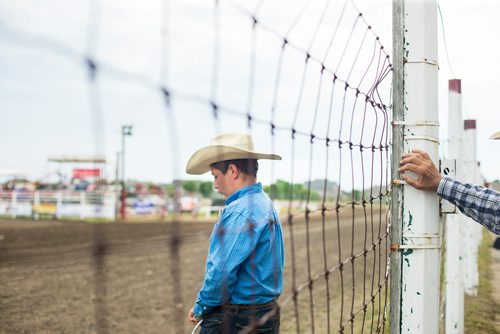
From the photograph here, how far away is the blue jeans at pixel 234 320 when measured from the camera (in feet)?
8.29

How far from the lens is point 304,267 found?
9.90 m

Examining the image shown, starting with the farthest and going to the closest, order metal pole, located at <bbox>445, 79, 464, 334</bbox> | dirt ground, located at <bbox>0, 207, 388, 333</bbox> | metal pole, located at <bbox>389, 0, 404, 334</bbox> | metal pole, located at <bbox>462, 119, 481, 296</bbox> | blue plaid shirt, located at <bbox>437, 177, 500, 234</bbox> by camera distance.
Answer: metal pole, located at <bbox>462, 119, 481, 296</bbox> < dirt ground, located at <bbox>0, 207, 388, 333</bbox> < metal pole, located at <bbox>445, 79, 464, 334</bbox> < metal pole, located at <bbox>389, 0, 404, 334</bbox> < blue plaid shirt, located at <bbox>437, 177, 500, 234</bbox>

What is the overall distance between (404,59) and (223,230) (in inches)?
41.5

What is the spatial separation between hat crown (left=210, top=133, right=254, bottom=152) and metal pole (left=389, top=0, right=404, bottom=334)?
0.66m

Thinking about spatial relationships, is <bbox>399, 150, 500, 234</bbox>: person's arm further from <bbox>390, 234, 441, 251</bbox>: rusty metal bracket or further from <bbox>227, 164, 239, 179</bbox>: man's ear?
<bbox>227, 164, 239, 179</bbox>: man's ear

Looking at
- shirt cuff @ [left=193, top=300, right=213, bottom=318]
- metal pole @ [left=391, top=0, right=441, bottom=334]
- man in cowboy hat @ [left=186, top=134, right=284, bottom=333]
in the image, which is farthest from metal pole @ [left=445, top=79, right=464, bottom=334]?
shirt cuff @ [left=193, top=300, right=213, bottom=318]

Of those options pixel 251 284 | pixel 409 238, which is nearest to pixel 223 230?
pixel 251 284

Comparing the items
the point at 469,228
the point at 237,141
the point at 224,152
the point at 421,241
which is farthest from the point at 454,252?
the point at 224,152

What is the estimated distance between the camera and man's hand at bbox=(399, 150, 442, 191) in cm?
236

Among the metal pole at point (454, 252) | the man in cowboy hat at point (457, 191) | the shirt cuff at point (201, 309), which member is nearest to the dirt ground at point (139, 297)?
the metal pole at point (454, 252)

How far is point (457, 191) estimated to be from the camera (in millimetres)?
2340

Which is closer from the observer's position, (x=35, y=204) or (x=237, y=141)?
(x=237, y=141)

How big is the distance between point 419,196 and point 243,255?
770mm

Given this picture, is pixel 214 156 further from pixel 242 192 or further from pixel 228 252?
pixel 228 252
